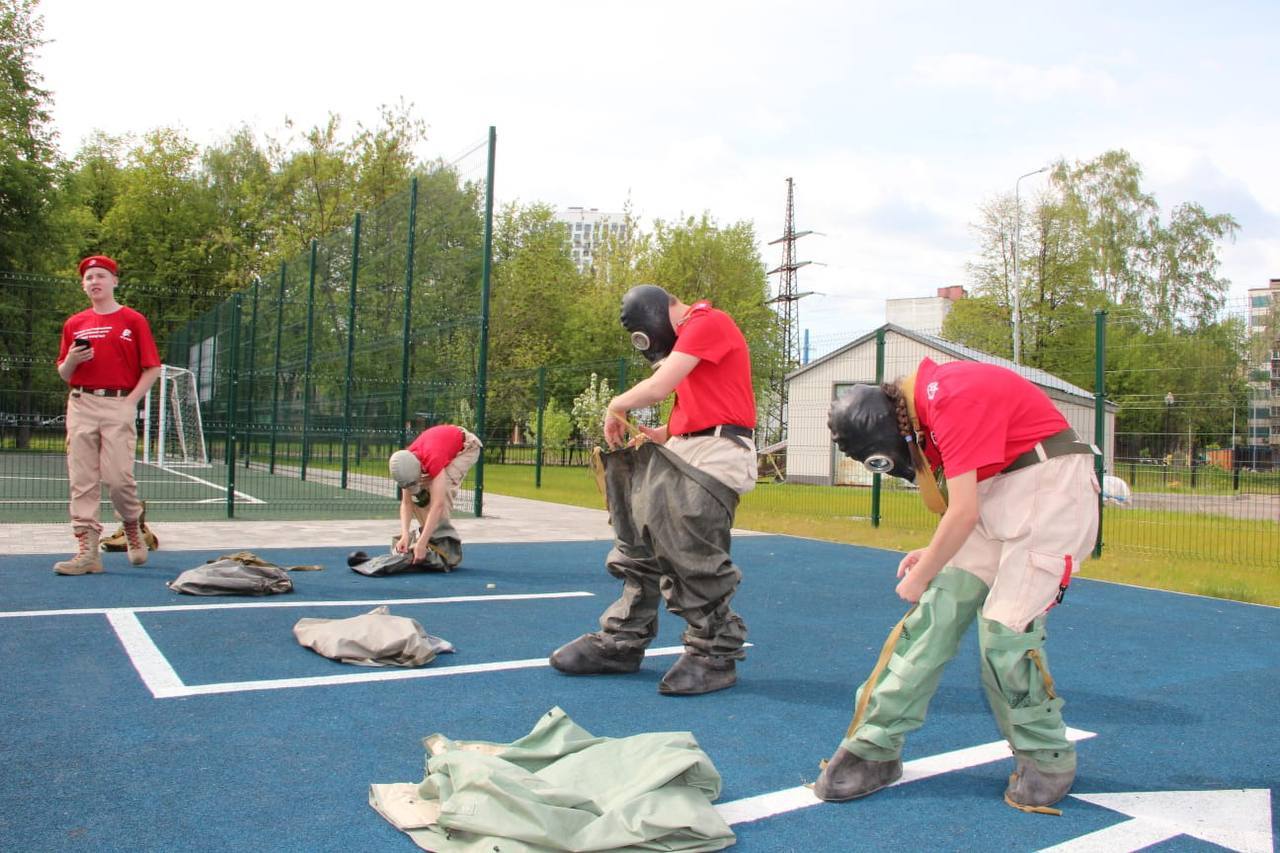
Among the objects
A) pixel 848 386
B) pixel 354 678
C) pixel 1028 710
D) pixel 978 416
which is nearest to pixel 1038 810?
pixel 1028 710

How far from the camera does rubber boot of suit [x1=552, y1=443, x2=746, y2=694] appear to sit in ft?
14.0

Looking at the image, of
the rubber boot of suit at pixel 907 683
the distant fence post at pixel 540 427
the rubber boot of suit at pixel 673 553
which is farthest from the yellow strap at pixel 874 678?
the distant fence post at pixel 540 427

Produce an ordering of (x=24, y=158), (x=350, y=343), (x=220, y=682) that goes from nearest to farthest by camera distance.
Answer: (x=220, y=682) → (x=350, y=343) → (x=24, y=158)

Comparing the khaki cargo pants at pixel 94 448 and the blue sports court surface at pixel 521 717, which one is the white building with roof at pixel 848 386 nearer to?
the blue sports court surface at pixel 521 717

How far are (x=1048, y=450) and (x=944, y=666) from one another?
0.77 m

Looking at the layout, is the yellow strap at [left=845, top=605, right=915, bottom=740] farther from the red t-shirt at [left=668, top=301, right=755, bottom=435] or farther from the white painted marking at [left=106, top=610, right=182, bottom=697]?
the white painted marking at [left=106, top=610, right=182, bottom=697]

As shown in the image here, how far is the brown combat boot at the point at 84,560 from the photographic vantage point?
6.86m

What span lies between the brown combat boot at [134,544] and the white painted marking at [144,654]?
6.00ft

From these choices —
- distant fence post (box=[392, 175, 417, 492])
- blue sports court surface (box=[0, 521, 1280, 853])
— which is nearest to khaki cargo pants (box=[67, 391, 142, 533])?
blue sports court surface (box=[0, 521, 1280, 853])

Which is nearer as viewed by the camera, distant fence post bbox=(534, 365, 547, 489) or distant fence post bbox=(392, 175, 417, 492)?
distant fence post bbox=(392, 175, 417, 492)

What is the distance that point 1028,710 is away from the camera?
2.96 metres

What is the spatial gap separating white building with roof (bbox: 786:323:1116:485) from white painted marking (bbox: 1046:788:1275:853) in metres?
6.81

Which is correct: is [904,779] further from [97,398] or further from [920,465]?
[97,398]

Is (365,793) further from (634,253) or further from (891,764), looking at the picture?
(634,253)
